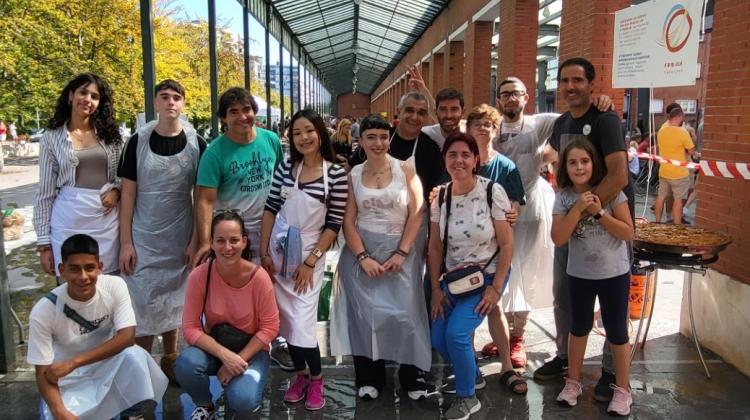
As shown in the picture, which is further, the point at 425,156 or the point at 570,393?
the point at 425,156

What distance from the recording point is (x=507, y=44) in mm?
10742

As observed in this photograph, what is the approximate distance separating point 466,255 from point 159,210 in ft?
6.25

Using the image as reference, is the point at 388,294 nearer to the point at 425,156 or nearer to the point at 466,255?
the point at 466,255

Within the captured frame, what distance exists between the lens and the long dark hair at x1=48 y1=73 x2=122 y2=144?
3.40 m

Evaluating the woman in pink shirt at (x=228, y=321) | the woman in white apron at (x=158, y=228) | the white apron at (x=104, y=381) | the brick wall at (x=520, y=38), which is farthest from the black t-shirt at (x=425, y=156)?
the brick wall at (x=520, y=38)

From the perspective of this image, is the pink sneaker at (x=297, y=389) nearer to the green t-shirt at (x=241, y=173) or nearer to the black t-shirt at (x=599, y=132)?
the green t-shirt at (x=241, y=173)

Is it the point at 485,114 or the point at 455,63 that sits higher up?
the point at 455,63

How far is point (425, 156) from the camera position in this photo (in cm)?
380

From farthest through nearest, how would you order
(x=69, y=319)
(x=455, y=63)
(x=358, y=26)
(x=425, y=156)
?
(x=358, y=26) < (x=455, y=63) < (x=425, y=156) < (x=69, y=319)

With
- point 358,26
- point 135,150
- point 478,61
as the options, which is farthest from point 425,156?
point 358,26

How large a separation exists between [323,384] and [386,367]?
21.0 inches

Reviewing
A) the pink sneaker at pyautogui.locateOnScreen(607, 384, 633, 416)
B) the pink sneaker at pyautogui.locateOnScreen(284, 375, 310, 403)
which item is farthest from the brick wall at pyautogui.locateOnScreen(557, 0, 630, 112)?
the pink sneaker at pyautogui.locateOnScreen(284, 375, 310, 403)

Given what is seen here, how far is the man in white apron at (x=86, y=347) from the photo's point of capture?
2783mm

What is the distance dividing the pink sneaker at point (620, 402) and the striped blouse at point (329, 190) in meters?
1.92
